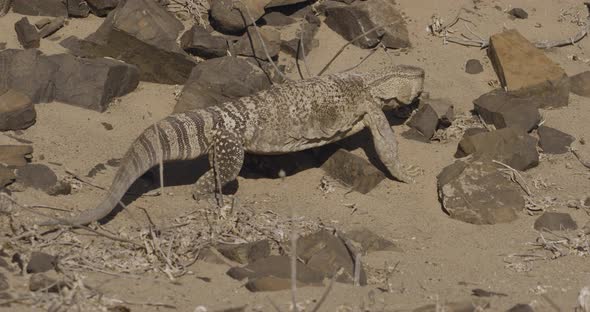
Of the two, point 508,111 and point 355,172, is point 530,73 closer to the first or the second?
point 508,111

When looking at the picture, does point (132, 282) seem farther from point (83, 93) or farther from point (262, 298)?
point (83, 93)

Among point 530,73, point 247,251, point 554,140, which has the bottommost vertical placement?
point 554,140

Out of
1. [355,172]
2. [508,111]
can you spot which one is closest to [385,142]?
[355,172]

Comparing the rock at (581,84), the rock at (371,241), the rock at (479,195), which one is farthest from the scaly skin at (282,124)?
the rock at (581,84)

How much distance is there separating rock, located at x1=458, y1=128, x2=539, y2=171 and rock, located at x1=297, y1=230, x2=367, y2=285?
2.70m

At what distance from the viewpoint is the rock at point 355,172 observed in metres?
10.9

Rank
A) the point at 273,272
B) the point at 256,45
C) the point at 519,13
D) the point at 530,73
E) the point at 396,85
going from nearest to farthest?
the point at 273,272 → the point at 396,85 → the point at 530,73 → the point at 256,45 → the point at 519,13

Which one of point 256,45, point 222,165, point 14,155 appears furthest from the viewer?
point 256,45

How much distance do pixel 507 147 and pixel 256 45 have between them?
3478mm

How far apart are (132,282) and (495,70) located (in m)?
6.80

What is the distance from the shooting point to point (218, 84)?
11.7m

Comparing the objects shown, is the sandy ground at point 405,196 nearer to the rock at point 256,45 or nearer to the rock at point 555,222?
the rock at point 555,222

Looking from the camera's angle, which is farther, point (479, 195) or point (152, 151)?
point (479, 195)

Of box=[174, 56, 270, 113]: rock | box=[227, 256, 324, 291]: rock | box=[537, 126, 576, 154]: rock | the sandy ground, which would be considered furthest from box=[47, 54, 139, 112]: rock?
box=[537, 126, 576, 154]: rock
